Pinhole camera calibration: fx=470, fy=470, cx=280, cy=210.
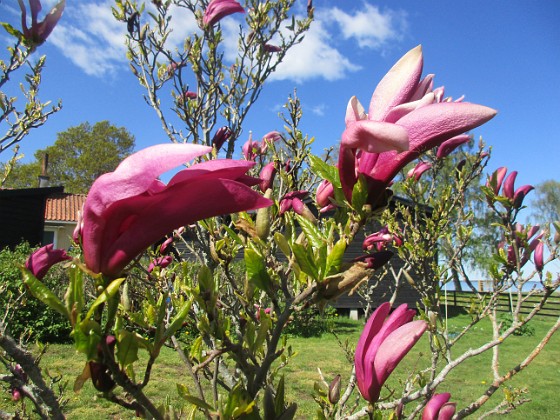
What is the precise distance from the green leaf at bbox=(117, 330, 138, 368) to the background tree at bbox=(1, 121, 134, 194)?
30896 millimetres

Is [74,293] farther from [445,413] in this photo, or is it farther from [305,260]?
[445,413]

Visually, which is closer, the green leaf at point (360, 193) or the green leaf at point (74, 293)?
the green leaf at point (74, 293)

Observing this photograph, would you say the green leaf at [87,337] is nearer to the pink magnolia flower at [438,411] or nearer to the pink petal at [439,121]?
the pink petal at [439,121]

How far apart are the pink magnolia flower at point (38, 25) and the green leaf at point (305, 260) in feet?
5.18

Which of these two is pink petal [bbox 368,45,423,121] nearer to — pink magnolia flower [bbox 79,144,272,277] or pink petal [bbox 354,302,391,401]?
pink magnolia flower [bbox 79,144,272,277]

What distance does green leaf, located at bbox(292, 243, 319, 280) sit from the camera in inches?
32.0

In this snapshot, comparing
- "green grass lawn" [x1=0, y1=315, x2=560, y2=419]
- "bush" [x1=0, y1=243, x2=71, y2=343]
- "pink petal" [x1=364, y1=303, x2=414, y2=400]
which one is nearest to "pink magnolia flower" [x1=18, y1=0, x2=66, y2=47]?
"pink petal" [x1=364, y1=303, x2=414, y2=400]

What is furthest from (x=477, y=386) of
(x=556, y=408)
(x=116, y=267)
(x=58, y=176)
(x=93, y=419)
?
(x=58, y=176)

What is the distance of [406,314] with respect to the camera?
0.98 metres

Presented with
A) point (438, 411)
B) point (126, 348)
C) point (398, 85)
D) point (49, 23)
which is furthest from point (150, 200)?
point (49, 23)

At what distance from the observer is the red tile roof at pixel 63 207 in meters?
19.6

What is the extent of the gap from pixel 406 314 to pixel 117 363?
572 mm

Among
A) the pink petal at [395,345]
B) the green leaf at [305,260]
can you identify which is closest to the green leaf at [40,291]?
the green leaf at [305,260]

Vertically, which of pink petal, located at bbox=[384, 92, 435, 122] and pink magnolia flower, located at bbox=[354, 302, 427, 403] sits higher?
pink petal, located at bbox=[384, 92, 435, 122]
